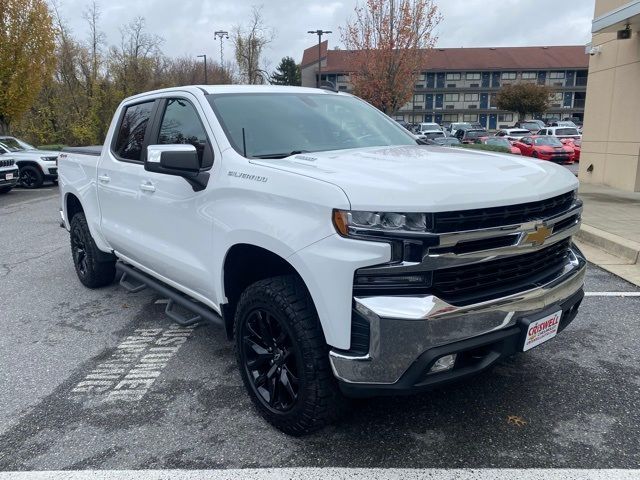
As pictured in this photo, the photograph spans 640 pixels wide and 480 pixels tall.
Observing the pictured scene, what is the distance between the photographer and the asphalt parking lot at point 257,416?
2906 mm

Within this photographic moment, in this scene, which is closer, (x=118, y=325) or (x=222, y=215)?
(x=222, y=215)

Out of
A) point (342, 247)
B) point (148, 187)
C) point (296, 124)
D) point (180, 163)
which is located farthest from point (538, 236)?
point (148, 187)

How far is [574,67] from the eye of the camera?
68.9 meters

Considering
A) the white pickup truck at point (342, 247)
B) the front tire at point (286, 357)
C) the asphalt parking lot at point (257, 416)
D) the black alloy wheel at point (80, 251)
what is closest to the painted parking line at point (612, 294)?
the asphalt parking lot at point (257, 416)

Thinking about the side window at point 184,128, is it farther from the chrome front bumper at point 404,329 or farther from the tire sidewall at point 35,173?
the tire sidewall at point 35,173

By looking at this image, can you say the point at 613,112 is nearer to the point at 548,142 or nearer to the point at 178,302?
the point at 548,142

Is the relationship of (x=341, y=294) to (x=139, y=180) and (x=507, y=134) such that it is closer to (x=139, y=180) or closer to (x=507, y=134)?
(x=139, y=180)

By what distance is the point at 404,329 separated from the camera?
2436 millimetres

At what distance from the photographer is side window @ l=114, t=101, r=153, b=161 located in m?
4.44

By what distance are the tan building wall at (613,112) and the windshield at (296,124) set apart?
9.90 meters

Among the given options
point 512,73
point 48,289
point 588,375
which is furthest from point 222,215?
point 512,73

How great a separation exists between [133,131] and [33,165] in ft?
45.8

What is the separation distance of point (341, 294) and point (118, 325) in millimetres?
3114

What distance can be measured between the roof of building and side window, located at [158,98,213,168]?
66.0m
